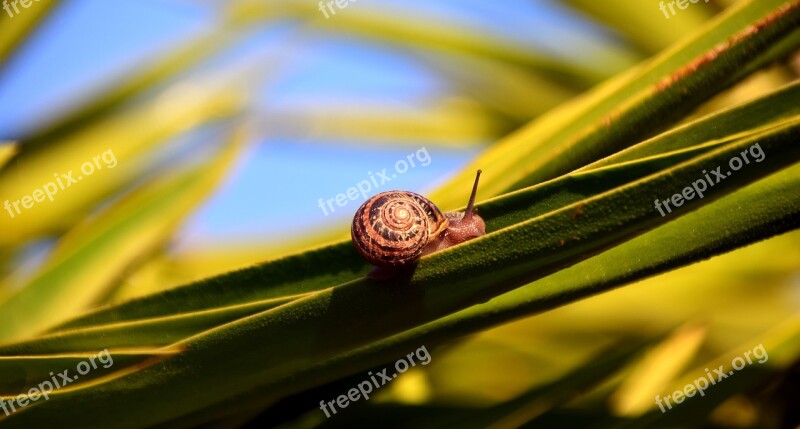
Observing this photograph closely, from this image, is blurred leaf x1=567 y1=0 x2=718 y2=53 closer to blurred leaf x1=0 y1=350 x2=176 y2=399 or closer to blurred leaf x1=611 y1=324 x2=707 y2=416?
blurred leaf x1=611 y1=324 x2=707 y2=416

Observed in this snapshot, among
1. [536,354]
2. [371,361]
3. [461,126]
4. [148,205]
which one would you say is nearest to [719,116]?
[371,361]

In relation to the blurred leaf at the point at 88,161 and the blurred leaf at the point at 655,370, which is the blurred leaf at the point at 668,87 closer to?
the blurred leaf at the point at 655,370

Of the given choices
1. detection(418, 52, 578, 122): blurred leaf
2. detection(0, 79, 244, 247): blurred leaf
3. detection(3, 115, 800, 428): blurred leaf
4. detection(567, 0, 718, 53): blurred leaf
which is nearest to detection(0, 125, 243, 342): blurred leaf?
detection(0, 79, 244, 247): blurred leaf

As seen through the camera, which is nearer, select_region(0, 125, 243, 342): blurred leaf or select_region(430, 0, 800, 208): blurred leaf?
select_region(430, 0, 800, 208): blurred leaf

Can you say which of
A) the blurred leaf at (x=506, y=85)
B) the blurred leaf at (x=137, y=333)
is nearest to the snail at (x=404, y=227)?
the blurred leaf at (x=137, y=333)

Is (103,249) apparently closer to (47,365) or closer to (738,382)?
(47,365)

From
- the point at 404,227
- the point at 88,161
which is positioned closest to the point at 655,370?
the point at 404,227
